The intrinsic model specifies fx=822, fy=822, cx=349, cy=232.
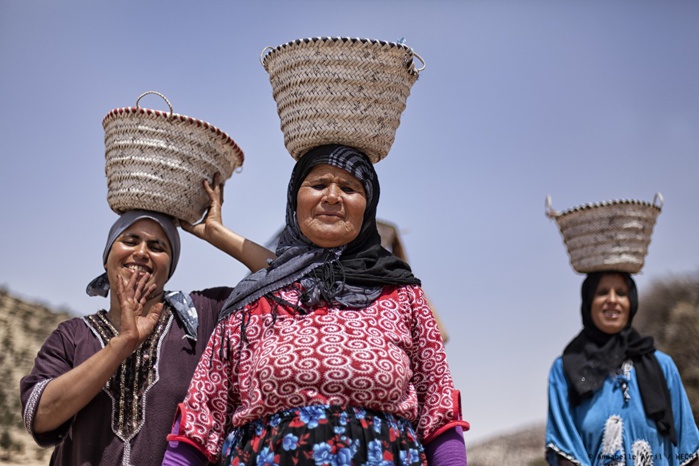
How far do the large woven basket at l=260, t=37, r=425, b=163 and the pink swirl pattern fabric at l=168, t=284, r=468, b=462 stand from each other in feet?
2.26

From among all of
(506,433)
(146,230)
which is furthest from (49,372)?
(506,433)

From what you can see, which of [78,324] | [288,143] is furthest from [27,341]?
[288,143]

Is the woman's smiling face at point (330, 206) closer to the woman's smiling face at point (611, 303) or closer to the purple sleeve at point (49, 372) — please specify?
the purple sleeve at point (49, 372)

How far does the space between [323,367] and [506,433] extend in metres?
17.0

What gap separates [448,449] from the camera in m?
3.24

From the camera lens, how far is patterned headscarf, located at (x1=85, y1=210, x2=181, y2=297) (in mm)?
4184

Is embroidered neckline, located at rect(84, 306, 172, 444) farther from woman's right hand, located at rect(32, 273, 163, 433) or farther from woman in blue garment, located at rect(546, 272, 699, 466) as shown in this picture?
woman in blue garment, located at rect(546, 272, 699, 466)

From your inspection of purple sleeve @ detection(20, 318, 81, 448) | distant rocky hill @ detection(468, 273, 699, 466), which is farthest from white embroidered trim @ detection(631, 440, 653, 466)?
distant rocky hill @ detection(468, 273, 699, 466)

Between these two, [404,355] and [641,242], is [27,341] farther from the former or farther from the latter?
[404,355]

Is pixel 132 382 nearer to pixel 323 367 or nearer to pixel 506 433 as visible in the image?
pixel 323 367

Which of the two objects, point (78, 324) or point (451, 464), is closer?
point (451, 464)

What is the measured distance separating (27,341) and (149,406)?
460 inches

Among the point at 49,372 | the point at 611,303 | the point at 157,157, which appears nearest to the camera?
the point at 49,372

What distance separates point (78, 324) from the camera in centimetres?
414
